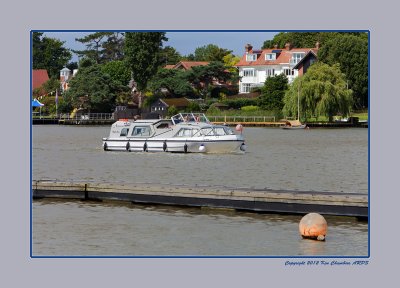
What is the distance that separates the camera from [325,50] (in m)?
70.9

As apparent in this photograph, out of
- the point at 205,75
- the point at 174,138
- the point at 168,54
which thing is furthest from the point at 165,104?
the point at 168,54

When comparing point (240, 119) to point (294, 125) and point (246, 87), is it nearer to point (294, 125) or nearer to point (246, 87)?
point (246, 87)

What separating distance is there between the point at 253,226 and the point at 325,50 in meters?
53.5

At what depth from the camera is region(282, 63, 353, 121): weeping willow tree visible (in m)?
66.4

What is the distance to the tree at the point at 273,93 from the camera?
82.8 metres

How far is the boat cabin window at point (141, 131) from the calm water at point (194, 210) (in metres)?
1.55

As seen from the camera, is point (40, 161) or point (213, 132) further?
point (213, 132)

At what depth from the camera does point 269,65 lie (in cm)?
9275

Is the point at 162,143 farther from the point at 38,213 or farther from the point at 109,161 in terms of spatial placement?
the point at 38,213

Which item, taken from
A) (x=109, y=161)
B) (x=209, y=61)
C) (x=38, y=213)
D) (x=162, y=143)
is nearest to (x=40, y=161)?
(x=109, y=161)

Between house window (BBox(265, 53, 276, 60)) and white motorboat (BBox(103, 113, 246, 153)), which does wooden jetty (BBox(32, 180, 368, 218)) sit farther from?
house window (BBox(265, 53, 276, 60))

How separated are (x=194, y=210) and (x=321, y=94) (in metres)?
49.2

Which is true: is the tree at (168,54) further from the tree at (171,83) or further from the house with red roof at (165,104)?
the tree at (171,83)

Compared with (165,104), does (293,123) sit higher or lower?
lower
